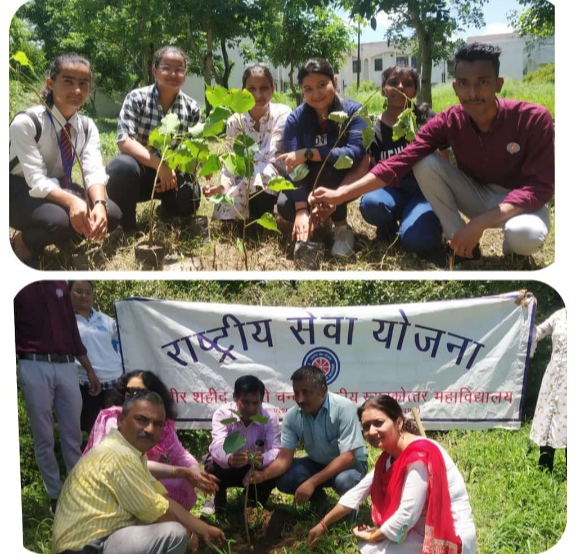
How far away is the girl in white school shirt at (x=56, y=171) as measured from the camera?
2357 mm

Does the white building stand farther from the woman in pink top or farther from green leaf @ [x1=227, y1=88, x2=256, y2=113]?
the woman in pink top

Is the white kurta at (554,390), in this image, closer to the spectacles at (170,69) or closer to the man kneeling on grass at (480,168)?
the man kneeling on grass at (480,168)

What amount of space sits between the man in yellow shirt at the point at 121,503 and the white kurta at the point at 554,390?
118cm

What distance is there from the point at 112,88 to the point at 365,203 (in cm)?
92

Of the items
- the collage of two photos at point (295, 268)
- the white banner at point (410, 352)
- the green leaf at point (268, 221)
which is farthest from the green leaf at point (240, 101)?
the white banner at point (410, 352)

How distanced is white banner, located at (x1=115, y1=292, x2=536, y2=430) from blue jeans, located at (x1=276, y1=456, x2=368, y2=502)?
0.18 m

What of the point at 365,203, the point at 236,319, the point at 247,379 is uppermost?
the point at 365,203

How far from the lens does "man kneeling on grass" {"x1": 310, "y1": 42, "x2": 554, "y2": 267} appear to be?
2262mm

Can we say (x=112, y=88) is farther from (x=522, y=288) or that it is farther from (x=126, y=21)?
(x=522, y=288)

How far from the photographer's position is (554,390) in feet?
7.59

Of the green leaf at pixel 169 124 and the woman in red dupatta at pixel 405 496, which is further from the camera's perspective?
the green leaf at pixel 169 124

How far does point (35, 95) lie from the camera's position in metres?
2.37

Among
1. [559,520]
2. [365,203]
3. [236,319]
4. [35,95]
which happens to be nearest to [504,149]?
[365,203]

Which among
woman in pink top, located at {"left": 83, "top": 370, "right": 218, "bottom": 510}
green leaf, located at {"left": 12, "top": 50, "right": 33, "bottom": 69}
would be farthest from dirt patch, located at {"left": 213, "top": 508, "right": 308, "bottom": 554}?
green leaf, located at {"left": 12, "top": 50, "right": 33, "bottom": 69}
